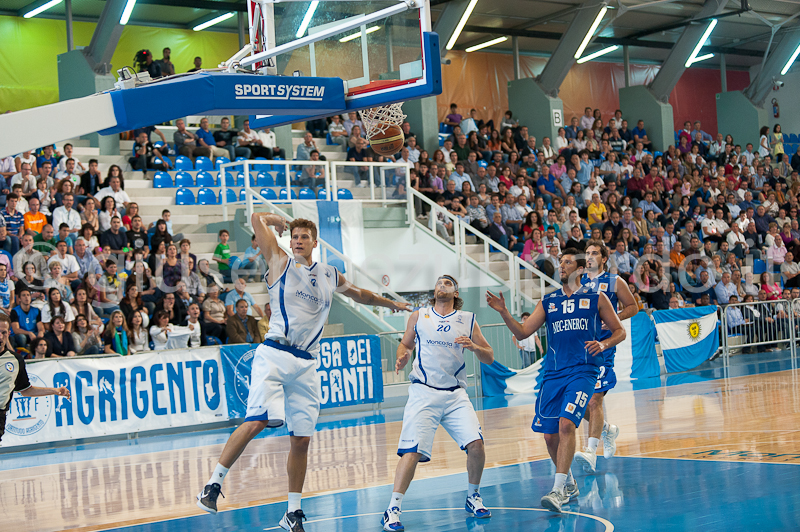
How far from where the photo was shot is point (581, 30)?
28.0 m

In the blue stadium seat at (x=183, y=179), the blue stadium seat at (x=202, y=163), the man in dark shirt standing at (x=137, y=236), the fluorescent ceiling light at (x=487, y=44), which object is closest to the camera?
the man in dark shirt standing at (x=137, y=236)

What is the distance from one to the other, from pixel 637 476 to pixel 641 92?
25.3 metres

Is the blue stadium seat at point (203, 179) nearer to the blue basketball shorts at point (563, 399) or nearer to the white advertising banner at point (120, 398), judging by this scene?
the white advertising banner at point (120, 398)

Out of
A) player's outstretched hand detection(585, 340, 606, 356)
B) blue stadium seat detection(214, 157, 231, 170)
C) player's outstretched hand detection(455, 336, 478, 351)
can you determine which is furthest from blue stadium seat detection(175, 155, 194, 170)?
player's outstretched hand detection(585, 340, 606, 356)

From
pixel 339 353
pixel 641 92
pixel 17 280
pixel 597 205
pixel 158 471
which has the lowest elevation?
pixel 158 471

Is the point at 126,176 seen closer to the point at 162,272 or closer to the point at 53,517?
the point at 162,272

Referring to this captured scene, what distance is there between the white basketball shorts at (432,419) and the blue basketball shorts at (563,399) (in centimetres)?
70

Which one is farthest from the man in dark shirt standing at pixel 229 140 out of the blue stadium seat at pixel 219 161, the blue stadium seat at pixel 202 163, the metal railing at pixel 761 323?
the metal railing at pixel 761 323

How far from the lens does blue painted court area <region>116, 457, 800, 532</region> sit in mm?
6559

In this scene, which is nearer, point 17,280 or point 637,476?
point 637,476

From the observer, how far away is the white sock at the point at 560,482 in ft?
23.6

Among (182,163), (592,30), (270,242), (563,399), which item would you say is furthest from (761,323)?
(270,242)

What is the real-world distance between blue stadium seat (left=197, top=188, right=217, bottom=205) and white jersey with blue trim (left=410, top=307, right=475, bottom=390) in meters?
13.5

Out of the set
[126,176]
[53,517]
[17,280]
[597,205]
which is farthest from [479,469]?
[597,205]
